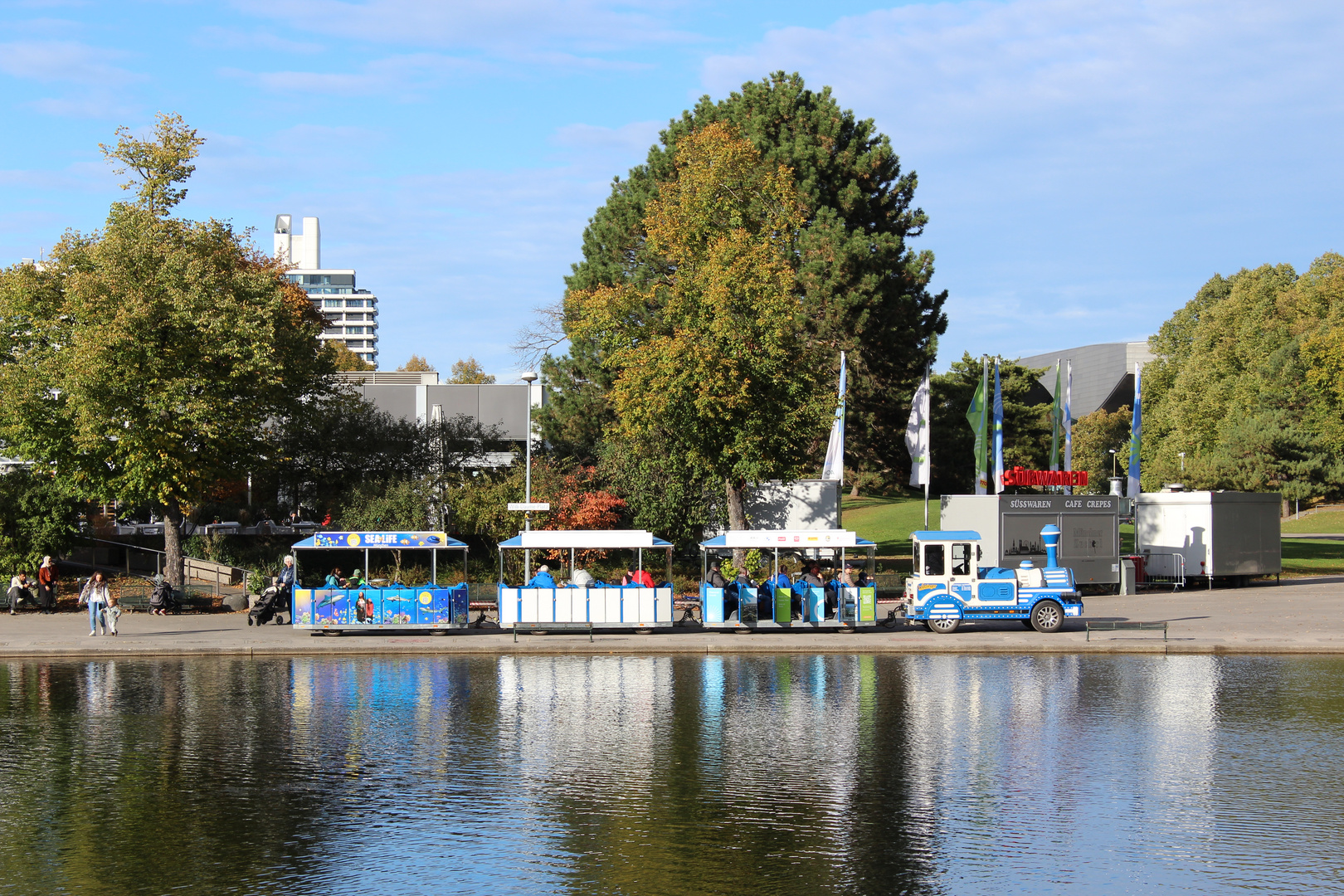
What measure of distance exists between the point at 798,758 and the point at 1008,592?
1447 cm

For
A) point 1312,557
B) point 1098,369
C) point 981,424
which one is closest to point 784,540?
point 981,424

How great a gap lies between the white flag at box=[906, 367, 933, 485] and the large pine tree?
193 inches

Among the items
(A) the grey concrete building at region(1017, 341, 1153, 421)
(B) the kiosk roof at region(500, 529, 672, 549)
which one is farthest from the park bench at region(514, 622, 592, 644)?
(A) the grey concrete building at region(1017, 341, 1153, 421)

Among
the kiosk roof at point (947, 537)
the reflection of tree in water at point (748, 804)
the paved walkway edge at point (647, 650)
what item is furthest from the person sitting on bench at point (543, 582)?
the reflection of tree in water at point (748, 804)

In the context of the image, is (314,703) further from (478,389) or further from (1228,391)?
(1228,391)

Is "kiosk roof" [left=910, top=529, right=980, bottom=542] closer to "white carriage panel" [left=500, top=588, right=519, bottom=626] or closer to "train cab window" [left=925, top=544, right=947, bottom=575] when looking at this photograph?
"train cab window" [left=925, top=544, right=947, bottom=575]

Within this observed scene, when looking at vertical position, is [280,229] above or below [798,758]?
above

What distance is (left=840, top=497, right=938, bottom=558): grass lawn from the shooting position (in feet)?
178

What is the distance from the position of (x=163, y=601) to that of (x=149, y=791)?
21.6 meters

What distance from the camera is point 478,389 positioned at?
61.0 meters

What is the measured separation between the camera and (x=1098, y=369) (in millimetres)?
148750

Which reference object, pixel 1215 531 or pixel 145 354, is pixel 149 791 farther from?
pixel 1215 531

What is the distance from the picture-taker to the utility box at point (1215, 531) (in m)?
37.9

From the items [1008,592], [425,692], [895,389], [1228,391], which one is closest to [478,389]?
[895,389]
